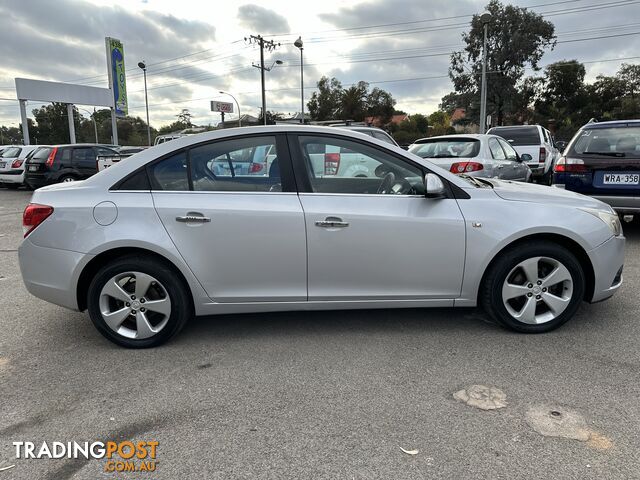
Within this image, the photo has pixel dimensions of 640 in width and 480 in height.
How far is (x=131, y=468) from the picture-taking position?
2.26m

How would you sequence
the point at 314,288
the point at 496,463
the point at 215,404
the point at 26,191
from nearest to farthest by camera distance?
the point at 496,463 → the point at 215,404 → the point at 314,288 → the point at 26,191

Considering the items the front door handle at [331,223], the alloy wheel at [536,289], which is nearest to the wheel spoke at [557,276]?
the alloy wheel at [536,289]

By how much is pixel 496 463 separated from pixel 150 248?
2.51m

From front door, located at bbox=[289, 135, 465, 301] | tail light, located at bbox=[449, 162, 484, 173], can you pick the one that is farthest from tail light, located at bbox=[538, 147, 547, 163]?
front door, located at bbox=[289, 135, 465, 301]

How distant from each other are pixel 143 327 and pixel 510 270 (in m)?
2.73

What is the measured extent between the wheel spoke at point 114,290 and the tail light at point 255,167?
1262 millimetres

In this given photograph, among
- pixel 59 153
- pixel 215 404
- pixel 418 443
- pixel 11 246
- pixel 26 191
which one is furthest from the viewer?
pixel 26 191

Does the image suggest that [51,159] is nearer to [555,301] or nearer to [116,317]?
[116,317]

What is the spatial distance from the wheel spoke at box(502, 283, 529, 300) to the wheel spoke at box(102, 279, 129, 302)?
277 centimetres

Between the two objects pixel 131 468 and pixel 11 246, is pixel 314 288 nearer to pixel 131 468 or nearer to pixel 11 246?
pixel 131 468

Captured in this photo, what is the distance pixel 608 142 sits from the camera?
634 cm

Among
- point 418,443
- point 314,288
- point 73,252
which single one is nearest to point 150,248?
point 73,252

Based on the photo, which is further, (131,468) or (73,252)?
(73,252)

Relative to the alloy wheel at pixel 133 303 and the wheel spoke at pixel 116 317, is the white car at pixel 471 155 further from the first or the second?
the wheel spoke at pixel 116 317
